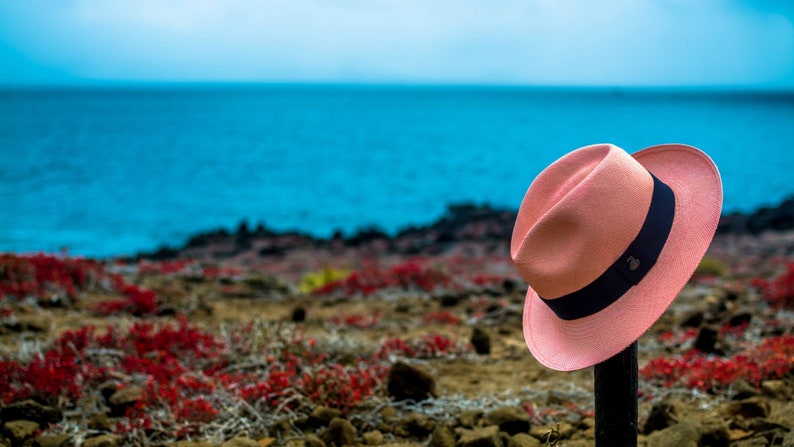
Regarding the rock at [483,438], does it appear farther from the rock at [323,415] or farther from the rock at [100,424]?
the rock at [100,424]

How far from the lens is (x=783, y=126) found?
339 feet

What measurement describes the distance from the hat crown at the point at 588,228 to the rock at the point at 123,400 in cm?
338

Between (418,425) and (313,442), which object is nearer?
(313,442)

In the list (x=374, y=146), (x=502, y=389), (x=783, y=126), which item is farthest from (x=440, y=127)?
(x=502, y=389)

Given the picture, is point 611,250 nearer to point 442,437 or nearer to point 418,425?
point 442,437

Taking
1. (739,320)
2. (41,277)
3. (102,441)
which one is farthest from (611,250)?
(41,277)

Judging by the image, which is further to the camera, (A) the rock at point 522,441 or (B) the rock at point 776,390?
(B) the rock at point 776,390

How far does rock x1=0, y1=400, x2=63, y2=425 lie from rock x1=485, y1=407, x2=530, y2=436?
10.2ft

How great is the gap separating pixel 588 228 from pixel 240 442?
8.79 ft

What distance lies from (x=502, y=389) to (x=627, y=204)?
3.15 m

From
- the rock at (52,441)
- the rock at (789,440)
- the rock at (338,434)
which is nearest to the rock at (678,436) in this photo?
the rock at (789,440)

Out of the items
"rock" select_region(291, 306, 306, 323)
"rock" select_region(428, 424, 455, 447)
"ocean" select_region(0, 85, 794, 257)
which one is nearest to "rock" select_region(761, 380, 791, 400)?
"rock" select_region(428, 424, 455, 447)

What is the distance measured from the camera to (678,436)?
14.9 ft

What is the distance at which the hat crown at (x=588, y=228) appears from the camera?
346 cm
